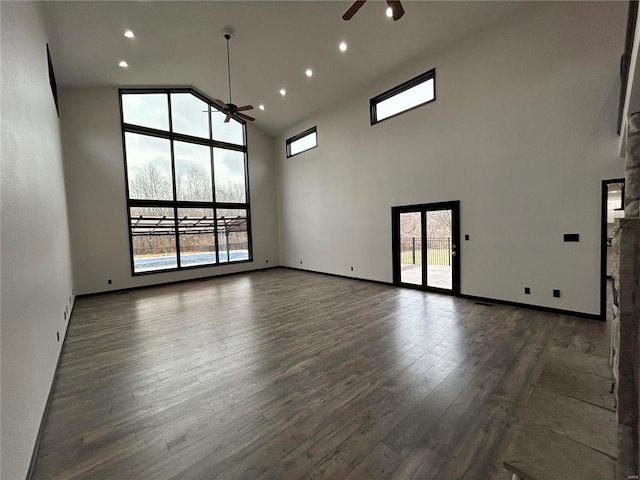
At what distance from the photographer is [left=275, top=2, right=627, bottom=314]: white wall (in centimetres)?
374

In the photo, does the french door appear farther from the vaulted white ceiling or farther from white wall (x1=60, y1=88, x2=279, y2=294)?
white wall (x1=60, y1=88, x2=279, y2=294)

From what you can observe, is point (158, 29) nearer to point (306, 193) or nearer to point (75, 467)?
point (306, 193)

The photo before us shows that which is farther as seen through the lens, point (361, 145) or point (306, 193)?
point (306, 193)

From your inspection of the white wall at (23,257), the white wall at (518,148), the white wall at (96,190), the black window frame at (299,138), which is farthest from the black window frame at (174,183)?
the white wall at (518,148)

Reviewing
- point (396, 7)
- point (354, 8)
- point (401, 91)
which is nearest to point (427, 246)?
point (401, 91)

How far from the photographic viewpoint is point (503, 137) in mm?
4523

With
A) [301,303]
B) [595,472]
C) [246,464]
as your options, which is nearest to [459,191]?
[301,303]

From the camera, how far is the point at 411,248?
19.8 ft

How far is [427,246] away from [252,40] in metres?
5.74

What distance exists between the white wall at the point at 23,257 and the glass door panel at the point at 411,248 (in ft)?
19.3

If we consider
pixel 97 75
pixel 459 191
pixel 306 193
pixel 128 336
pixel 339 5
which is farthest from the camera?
pixel 306 193

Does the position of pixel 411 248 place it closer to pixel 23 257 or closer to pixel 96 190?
pixel 23 257

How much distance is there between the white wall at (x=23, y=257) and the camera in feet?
5.09

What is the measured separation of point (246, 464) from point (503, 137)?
5606mm
